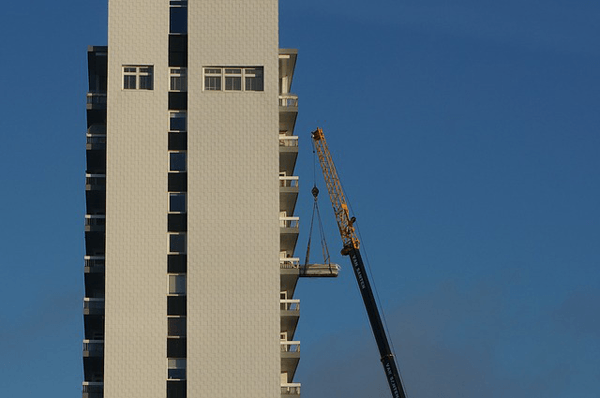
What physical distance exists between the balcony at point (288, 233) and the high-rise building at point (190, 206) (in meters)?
A: 0.18

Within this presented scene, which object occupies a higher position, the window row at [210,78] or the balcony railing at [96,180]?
the window row at [210,78]

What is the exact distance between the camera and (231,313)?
461 feet

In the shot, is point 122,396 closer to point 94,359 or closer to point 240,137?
point 94,359

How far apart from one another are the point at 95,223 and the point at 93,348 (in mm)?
11303

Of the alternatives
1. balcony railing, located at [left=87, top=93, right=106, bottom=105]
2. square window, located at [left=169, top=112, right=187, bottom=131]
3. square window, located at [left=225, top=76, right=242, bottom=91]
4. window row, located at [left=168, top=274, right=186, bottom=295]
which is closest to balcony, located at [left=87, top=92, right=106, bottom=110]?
balcony railing, located at [left=87, top=93, right=106, bottom=105]

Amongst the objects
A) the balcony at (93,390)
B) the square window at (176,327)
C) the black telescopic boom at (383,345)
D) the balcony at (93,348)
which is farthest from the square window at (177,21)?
the black telescopic boom at (383,345)

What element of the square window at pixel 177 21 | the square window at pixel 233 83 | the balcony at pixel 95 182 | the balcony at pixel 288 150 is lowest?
the balcony at pixel 95 182

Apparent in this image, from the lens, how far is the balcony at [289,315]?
472 ft

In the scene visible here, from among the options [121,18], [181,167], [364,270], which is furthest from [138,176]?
[364,270]

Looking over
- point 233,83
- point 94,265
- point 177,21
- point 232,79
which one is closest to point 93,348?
point 94,265

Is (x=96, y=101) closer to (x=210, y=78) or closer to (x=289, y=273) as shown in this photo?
(x=210, y=78)

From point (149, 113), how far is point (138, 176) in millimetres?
5907

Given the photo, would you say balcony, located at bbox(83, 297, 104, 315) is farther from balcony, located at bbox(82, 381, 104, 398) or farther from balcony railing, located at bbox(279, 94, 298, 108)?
balcony railing, located at bbox(279, 94, 298, 108)

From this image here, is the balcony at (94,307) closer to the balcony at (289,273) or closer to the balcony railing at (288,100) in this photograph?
the balcony at (289,273)
